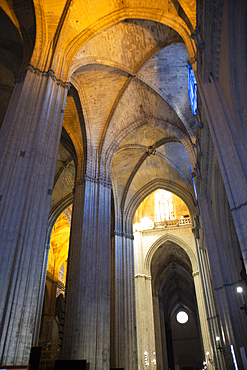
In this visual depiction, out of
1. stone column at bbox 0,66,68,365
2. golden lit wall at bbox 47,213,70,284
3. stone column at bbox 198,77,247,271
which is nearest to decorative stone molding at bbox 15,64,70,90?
stone column at bbox 0,66,68,365

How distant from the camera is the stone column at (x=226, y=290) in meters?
7.77

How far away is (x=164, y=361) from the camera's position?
23375mm

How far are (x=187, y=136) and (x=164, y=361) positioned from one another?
19.4 m

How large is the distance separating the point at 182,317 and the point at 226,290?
31.6 m

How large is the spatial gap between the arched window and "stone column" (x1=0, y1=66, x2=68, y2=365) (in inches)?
645

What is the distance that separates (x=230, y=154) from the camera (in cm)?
534

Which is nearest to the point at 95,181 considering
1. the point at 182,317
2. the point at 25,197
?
→ the point at 25,197

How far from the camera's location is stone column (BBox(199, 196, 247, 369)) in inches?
306

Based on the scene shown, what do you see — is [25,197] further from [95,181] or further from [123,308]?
[123,308]

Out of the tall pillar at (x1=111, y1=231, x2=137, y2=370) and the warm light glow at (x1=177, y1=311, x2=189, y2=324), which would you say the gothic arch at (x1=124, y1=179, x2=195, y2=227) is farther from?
the warm light glow at (x1=177, y1=311, x2=189, y2=324)

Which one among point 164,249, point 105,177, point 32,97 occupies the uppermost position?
point 164,249

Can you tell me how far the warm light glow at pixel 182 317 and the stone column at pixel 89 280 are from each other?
3043 centimetres

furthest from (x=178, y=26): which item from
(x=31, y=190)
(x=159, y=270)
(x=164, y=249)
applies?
(x=159, y=270)

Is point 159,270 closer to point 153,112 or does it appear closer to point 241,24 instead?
point 153,112
